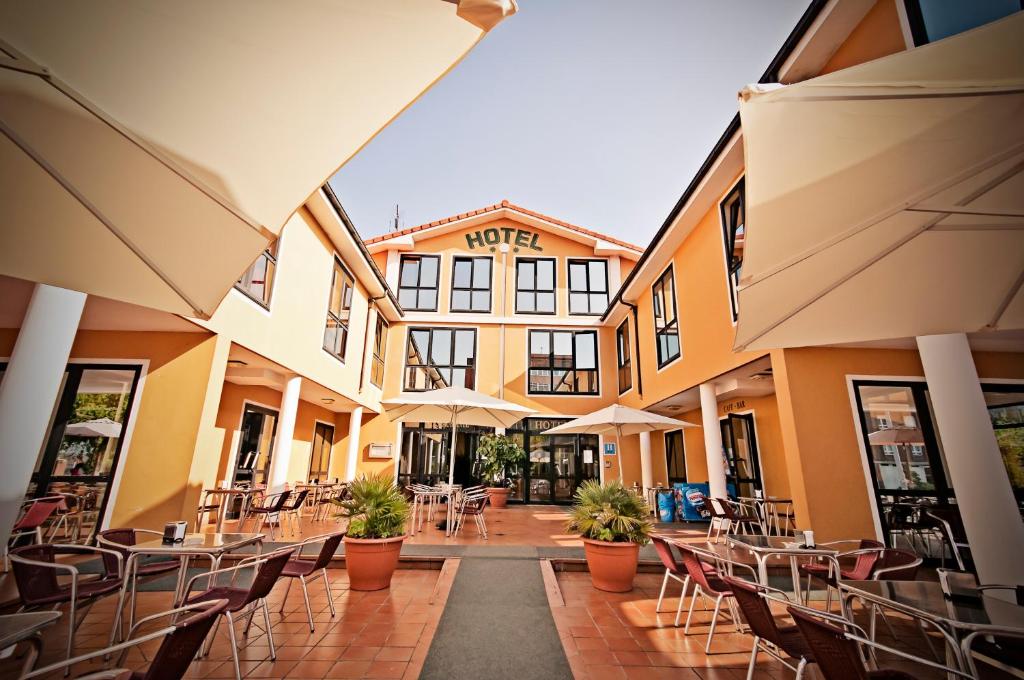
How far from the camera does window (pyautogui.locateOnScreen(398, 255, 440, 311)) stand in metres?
14.2

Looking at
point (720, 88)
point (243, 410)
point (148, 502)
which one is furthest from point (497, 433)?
point (720, 88)

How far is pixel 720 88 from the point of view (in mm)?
6031

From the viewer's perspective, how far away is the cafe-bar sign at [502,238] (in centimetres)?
1479

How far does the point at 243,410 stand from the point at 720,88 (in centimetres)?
1039

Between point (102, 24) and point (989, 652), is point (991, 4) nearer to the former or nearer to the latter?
point (989, 652)

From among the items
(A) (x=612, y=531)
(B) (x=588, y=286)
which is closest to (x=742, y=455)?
(A) (x=612, y=531)

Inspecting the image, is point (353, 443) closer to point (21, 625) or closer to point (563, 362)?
point (563, 362)

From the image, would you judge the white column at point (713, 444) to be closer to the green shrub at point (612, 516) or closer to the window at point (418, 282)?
the green shrub at point (612, 516)

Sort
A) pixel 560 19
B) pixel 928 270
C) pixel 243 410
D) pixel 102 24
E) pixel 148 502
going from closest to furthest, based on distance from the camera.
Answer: pixel 102 24
pixel 928 270
pixel 560 19
pixel 148 502
pixel 243 410

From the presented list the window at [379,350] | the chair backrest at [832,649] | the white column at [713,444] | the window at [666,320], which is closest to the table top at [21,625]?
the chair backrest at [832,649]

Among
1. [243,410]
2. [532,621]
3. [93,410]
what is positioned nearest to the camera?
[532,621]

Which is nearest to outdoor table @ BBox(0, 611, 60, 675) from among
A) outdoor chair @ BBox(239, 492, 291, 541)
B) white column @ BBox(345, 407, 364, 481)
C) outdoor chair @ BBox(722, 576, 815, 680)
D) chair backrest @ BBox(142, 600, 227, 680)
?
chair backrest @ BBox(142, 600, 227, 680)

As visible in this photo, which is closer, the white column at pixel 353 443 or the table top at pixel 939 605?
the table top at pixel 939 605

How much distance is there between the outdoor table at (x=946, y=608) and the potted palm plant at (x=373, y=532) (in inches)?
155
